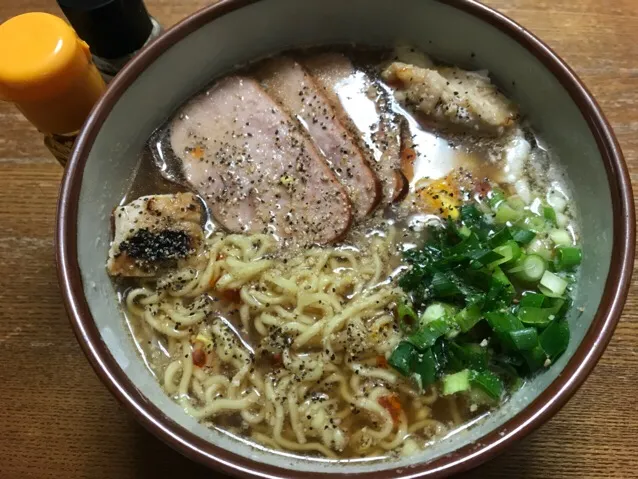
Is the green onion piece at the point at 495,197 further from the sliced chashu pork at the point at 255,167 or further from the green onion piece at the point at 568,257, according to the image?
the sliced chashu pork at the point at 255,167

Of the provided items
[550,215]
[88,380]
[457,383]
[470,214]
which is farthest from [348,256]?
[88,380]

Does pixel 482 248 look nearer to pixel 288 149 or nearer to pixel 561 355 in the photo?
pixel 561 355

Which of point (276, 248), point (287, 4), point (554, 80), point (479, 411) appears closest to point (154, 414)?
point (276, 248)

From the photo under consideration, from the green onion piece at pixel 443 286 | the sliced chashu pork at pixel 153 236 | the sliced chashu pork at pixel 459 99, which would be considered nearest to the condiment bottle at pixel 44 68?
the sliced chashu pork at pixel 153 236

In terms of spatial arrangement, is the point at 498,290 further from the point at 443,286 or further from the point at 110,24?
the point at 110,24

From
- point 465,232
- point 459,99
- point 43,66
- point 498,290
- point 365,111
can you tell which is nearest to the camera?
point 43,66

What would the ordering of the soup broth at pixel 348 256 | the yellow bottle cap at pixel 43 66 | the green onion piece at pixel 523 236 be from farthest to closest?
the green onion piece at pixel 523 236, the soup broth at pixel 348 256, the yellow bottle cap at pixel 43 66
